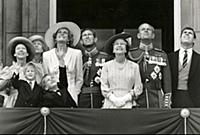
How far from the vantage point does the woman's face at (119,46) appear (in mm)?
9978

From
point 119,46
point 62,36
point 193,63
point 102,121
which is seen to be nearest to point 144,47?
point 119,46

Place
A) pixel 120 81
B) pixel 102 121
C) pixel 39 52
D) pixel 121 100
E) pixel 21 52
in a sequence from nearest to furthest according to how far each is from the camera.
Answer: pixel 102 121 < pixel 121 100 < pixel 120 81 < pixel 21 52 < pixel 39 52

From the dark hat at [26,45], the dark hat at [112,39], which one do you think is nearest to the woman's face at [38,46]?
the dark hat at [26,45]

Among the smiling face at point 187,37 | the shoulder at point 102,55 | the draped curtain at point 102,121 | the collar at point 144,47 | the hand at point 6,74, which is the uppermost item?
the smiling face at point 187,37

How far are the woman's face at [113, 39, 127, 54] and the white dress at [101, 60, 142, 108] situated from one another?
185mm

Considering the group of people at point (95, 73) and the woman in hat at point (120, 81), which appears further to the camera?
the group of people at point (95, 73)

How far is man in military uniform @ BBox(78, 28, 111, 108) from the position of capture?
412 inches

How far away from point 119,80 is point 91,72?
81 centimetres

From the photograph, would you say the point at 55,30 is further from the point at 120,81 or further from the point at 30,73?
the point at 120,81

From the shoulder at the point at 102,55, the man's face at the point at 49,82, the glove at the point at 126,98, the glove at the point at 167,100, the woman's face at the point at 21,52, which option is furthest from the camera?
the shoulder at the point at 102,55

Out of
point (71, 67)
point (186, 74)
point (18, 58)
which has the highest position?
point (18, 58)

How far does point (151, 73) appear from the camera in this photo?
1038cm

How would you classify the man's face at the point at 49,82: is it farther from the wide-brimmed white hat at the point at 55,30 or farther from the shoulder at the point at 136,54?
the shoulder at the point at 136,54

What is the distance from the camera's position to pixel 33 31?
1313cm
